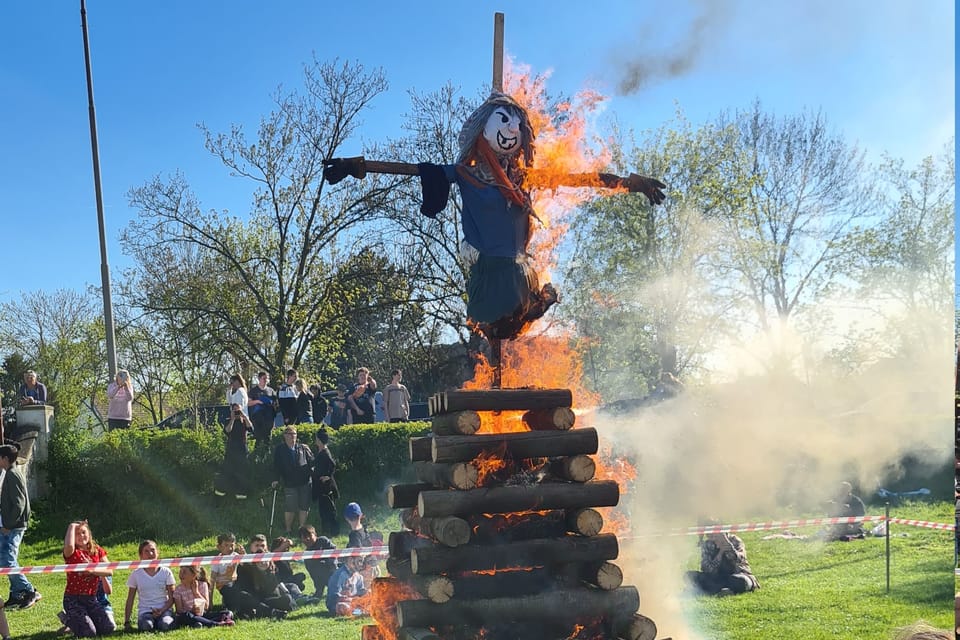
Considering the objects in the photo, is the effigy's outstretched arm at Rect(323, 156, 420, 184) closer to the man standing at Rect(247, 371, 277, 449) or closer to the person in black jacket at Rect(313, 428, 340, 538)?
the person in black jacket at Rect(313, 428, 340, 538)

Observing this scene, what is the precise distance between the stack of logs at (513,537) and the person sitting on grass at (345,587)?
386cm

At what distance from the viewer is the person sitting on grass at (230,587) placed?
9320 millimetres

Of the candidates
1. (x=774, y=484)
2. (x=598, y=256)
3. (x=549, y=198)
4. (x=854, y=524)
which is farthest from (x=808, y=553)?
(x=598, y=256)

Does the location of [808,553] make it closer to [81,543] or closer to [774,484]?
[774,484]

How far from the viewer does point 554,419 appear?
18.4 ft

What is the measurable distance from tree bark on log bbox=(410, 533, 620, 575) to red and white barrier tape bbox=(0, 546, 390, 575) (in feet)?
13.4

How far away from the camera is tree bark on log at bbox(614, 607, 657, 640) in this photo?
5.36 meters

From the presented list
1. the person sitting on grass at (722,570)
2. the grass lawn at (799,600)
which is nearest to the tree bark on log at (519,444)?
the grass lawn at (799,600)

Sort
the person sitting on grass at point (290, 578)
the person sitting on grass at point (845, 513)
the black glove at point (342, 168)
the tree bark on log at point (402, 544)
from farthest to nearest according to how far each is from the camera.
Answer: the person sitting on grass at point (845, 513), the person sitting on grass at point (290, 578), the tree bark on log at point (402, 544), the black glove at point (342, 168)

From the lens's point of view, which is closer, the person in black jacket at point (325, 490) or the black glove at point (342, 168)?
the black glove at point (342, 168)

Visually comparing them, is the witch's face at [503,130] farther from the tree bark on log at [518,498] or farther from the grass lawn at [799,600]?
the grass lawn at [799,600]

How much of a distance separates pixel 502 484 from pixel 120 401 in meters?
10.6

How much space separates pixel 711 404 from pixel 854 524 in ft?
9.81

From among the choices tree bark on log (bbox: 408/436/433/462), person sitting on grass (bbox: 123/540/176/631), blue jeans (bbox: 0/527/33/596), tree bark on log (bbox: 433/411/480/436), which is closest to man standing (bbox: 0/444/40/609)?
blue jeans (bbox: 0/527/33/596)
